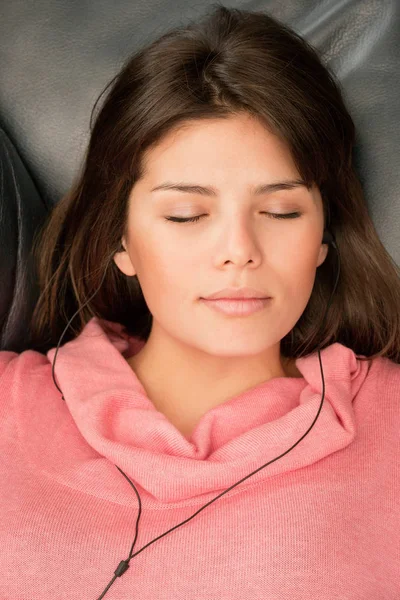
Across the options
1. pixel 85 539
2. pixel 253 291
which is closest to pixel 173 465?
pixel 85 539

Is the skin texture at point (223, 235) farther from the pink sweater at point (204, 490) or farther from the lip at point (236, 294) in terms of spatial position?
the pink sweater at point (204, 490)

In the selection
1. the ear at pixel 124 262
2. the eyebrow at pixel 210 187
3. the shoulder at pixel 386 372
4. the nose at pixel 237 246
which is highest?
the eyebrow at pixel 210 187

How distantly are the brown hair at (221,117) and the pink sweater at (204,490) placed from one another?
13cm

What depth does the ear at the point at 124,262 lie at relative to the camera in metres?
1.55

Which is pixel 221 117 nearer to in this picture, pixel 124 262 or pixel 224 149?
pixel 224 149

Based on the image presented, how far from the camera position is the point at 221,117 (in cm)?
136

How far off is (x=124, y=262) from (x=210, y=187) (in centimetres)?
29

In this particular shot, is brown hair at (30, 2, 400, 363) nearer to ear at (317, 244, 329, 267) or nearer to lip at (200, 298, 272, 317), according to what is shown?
ear at (317, 244, 329, 267)

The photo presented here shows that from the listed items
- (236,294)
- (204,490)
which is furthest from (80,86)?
(204,490)

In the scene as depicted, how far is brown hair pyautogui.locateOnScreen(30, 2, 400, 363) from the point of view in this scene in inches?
54.4

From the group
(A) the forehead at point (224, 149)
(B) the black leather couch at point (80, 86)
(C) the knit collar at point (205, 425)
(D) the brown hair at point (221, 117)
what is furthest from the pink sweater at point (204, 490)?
(A) the forehead at point (224, 149)

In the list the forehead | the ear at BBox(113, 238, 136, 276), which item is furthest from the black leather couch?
the forehead

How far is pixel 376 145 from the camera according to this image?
5.12 feet

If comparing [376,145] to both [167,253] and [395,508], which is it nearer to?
[167,253]
